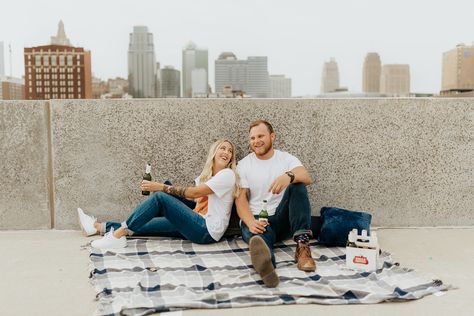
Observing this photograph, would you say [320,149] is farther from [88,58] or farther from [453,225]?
[88,58]

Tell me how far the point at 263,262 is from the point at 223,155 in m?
1.40

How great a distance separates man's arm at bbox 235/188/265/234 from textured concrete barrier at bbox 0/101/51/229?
2.04 metres

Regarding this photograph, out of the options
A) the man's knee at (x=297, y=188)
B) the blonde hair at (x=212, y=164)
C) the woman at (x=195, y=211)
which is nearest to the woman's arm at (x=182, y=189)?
the woman at (x=195, y=211)

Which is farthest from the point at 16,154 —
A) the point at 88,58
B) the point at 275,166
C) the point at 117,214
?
the point at 88,58

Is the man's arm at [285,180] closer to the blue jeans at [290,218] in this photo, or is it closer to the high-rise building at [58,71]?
the blue jeans at [290,218]

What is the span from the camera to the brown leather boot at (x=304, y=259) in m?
3.76

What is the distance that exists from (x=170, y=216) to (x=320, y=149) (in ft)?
5.47

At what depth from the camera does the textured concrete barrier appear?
16.9 feet

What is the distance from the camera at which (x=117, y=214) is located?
5.23m

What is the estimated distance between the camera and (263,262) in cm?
342

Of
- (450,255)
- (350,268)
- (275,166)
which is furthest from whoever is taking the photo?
(275,166)

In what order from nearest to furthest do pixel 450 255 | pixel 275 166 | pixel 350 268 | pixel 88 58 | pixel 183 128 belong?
pixel 350 268, pixel 450 255, pixel 275 166, pixel 183 128, pixel 88 58

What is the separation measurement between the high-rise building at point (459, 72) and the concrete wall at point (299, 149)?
75893 millimetres

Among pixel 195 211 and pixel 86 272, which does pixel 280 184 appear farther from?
pixel 86 272
